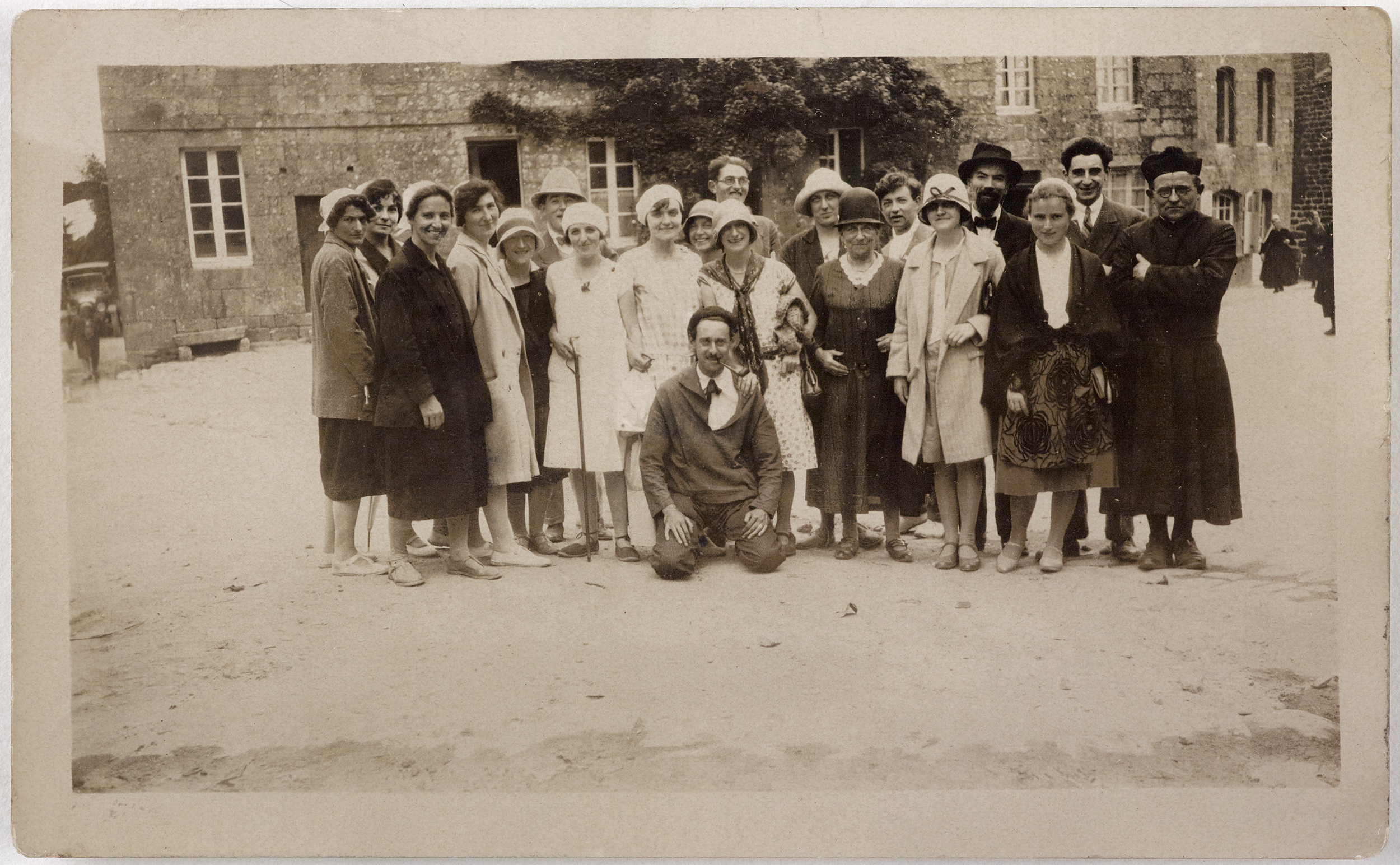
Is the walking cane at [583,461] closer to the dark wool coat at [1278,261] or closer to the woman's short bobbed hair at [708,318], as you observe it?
the woman's short bobbed hair at [708,318]

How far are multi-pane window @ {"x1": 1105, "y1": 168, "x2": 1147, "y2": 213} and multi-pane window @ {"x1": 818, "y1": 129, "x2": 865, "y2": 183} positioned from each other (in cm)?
75

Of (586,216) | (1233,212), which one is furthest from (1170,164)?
(586,216)

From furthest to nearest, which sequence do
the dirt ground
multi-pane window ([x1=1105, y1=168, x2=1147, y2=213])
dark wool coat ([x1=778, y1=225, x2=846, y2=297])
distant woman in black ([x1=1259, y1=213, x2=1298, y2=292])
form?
dark wool coat ([x1=778, y1=225, x2=846, y2=297]) < multi-pane window ([x1=1105, y1=168, x2=1147, y2=213]) < distant woman in black ([x1=1259, y1=213, x2=1298, y2=292]) < the dirt ground

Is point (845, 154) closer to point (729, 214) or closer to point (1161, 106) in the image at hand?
point (729, 214)

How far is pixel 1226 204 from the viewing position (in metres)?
2.97

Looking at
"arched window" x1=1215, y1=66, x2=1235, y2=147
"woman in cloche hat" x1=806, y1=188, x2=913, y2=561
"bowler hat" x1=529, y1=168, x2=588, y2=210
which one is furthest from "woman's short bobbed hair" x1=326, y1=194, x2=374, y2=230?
"arched window" x1=1215, y1=66, x2=1235, y2=147

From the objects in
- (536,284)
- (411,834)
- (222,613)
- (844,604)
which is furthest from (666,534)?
(222,613)

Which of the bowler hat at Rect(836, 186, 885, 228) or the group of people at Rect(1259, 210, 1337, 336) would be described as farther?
the bowler hat at Rect(836, 186, 885, 228)

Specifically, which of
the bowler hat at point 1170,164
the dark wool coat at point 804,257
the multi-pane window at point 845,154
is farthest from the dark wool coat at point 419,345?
the bowler hat at point 1170,164

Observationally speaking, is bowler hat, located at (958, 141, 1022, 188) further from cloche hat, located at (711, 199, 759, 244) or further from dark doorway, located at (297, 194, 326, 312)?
dark doorway, located at (297, 194, 326, 312)

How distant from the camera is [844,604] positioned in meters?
2.95

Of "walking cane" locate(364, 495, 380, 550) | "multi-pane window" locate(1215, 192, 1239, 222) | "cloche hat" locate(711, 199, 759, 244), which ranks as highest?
"cloche hat" locate(711, 199, 759, 244)

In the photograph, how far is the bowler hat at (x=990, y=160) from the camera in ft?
9.78

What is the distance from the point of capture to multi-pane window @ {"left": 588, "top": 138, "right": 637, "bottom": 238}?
2.96m
